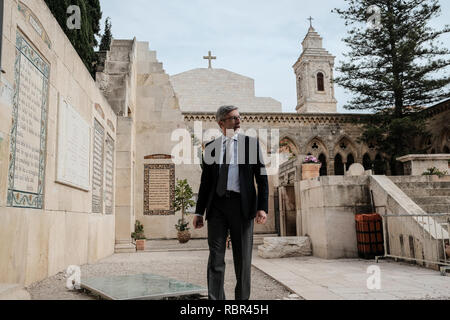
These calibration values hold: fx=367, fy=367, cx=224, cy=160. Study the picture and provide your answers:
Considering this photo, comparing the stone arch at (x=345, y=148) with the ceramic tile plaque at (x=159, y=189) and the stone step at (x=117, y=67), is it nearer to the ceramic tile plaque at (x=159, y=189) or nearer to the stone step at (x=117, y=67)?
the ceramic tile plaque at (x=159, y=189)

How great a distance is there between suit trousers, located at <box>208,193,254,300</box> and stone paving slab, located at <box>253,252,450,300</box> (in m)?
1.13

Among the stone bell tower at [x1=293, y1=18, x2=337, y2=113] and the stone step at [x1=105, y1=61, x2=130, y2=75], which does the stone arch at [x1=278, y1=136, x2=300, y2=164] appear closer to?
the stone step at [x1=105, y1=61, x2=130, y2=75]

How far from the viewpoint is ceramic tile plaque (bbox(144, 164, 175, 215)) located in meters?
13.1

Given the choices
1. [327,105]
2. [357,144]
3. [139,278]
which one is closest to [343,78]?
[357,144]

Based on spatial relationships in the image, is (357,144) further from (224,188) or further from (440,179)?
(224,188)

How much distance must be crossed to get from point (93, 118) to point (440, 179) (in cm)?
838

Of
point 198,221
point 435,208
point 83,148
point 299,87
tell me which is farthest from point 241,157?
point 299,87

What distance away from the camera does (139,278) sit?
15.2ft

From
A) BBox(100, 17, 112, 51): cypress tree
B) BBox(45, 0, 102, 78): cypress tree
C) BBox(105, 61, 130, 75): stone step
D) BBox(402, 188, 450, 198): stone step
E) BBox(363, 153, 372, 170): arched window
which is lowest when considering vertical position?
BBox(402, 188, 450, 198): stone step

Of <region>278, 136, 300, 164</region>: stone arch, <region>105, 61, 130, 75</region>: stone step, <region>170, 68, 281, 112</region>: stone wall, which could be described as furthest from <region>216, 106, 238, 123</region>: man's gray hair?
<region>170, 68, 281, 112</region>: stone wall

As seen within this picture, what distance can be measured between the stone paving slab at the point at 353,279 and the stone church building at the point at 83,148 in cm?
319

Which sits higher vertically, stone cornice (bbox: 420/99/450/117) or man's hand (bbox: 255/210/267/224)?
stone cornice (bbox: 420/99/450/117)

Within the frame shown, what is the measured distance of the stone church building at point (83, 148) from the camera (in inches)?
156
